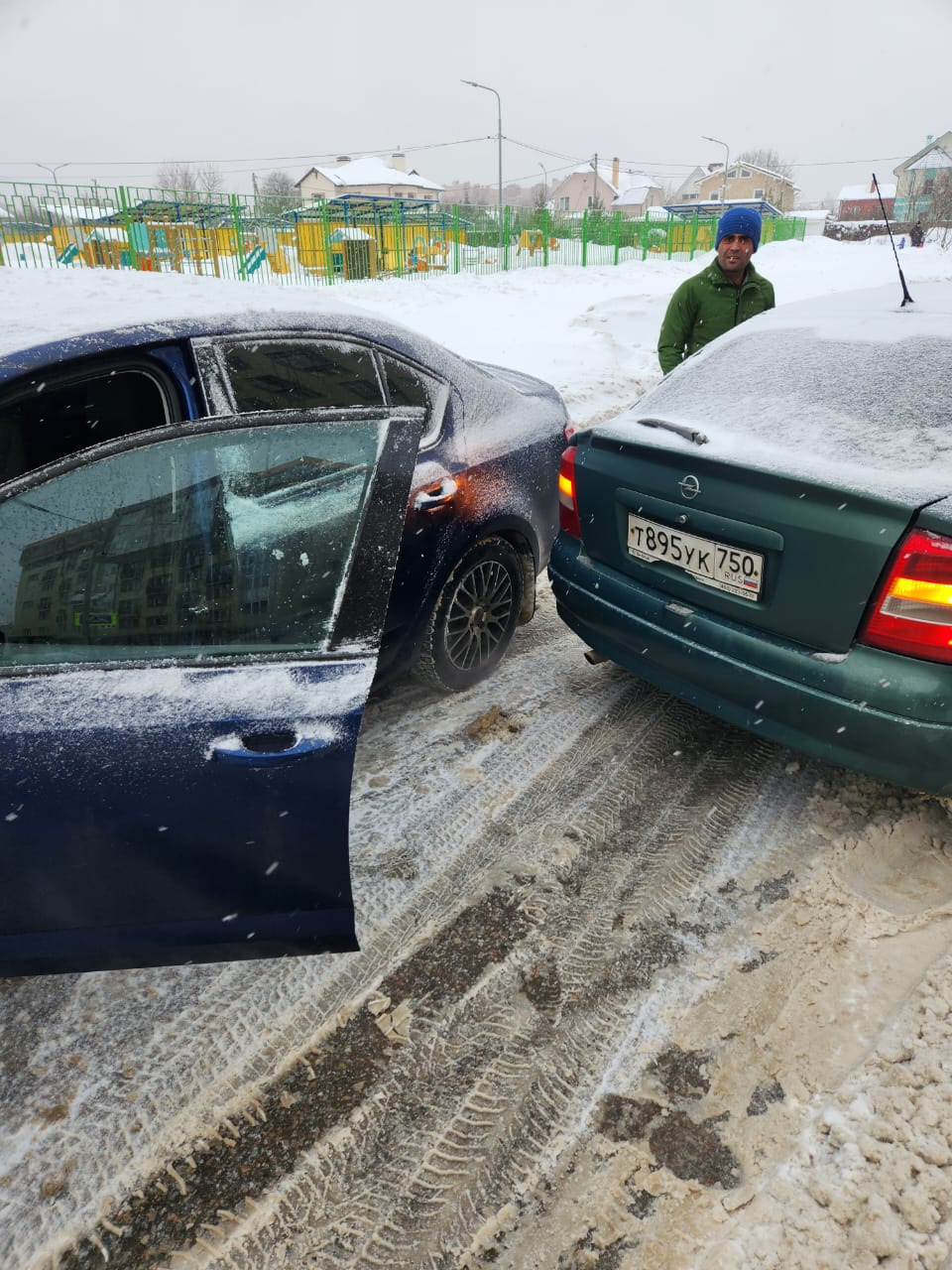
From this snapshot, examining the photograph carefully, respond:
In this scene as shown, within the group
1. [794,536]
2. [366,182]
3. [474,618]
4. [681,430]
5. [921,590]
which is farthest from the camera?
[366,182]

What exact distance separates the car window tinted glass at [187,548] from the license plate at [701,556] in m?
1.15

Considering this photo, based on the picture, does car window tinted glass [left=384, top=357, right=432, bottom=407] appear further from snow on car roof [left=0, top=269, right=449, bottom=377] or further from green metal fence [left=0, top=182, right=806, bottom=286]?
green metal fence [left=0, top=182, right=806, bottom=286]

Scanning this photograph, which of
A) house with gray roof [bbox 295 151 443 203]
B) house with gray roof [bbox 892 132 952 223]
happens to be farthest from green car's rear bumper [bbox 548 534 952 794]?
house with gray roof [bbox 892 132 952 223]

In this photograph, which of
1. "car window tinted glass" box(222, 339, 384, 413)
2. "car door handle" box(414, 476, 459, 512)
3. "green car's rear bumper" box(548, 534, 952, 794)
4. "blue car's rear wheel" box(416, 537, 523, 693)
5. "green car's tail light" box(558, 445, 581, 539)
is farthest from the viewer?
"blue car's rear wheel" box(416, 537, 523, 693)

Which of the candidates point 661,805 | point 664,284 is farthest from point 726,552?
point 664,284

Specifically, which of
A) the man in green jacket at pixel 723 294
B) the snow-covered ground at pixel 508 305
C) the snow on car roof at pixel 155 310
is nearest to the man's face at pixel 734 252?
the man in green jacket at pixel 723 294

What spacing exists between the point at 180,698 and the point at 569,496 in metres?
1.92

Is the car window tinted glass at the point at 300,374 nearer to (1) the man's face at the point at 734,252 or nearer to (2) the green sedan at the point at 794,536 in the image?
(2) the green sedan at the point at 794,536

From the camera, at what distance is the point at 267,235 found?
18.5m

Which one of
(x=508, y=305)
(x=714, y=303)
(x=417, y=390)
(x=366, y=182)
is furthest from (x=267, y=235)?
(x=366, y=182)

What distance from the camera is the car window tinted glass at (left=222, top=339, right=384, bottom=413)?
251 cm

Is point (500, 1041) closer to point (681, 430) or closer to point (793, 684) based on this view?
point (793, 684)

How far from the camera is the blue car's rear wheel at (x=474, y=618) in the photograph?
3.13m

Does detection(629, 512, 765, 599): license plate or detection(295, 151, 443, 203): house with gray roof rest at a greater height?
detection(295, 151, 443, 203): house with gray roof
